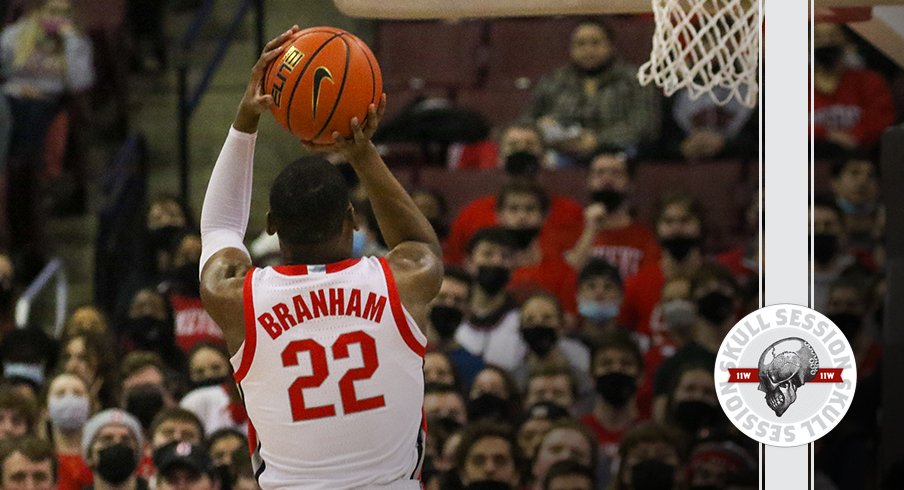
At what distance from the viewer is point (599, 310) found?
694 centimetres

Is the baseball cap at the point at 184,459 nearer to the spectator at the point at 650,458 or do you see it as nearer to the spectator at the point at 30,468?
the spectator at the point at 30,468

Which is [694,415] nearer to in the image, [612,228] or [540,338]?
[540,338]

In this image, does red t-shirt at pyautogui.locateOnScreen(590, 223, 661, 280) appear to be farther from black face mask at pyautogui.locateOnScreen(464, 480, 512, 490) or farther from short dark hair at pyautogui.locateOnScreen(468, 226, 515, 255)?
black face mask at pyautogui.locateOnScreen(464, 480, 512, 490)

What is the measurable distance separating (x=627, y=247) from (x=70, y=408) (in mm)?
2659

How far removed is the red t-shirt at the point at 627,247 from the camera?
23.7 ft

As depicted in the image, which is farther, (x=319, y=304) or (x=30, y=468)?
(x=30, y=468)

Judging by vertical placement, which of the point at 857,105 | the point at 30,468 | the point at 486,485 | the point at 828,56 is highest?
the point at 828,56

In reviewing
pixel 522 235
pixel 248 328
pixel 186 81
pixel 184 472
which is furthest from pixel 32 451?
pixel 186 81

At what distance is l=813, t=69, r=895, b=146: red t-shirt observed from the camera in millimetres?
7703

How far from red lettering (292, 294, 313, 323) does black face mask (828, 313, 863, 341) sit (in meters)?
3.57

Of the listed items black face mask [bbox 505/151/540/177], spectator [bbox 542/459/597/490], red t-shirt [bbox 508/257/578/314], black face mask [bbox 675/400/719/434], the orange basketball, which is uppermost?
the orange basketball

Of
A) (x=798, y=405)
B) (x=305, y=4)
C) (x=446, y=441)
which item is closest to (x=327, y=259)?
(x=798, y=405)

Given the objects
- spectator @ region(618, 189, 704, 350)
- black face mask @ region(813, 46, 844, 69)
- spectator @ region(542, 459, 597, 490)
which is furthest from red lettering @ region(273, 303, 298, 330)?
black face mask @ region(813, 46, 844, 69)

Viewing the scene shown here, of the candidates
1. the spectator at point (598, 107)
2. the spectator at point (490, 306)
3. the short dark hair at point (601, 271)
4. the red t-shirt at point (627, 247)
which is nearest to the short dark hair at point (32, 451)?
the spectator at point (490, 306)
